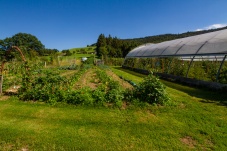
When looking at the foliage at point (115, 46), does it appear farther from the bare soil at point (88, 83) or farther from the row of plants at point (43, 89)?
the row of plants at point (43, 89)

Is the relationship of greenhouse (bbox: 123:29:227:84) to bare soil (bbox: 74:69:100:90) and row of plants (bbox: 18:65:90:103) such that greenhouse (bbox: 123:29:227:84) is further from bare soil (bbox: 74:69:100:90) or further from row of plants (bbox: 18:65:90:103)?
row of plants (bbox: 18:65:90:103)

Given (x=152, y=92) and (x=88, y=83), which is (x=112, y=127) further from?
(x=88, y=83)

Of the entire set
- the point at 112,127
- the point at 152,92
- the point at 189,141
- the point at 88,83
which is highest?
the point at 152,92

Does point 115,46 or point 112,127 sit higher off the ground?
point 115,46

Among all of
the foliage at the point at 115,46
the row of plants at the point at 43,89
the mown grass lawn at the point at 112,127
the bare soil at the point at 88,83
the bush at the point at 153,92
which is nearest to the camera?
the mown grass lawn at the point at 112,127

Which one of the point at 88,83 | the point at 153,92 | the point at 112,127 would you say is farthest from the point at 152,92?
the point at 88,83

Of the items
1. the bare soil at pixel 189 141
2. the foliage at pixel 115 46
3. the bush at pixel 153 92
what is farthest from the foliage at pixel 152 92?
the foliage at pixel 115 46

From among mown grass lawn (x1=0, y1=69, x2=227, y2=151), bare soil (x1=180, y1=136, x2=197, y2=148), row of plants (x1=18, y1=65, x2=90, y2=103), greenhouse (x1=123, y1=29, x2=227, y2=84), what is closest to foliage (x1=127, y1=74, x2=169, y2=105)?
mown grass lawn (x1=0, y1=69, x2=227, y2=151)

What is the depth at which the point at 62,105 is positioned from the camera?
231 inches

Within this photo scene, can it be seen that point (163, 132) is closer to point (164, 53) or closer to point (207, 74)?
point (207, 74)

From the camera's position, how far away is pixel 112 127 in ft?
14.1

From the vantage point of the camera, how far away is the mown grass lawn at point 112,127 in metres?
3.49

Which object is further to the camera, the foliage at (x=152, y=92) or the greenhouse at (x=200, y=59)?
the greenhouse at (x=200, y=59)

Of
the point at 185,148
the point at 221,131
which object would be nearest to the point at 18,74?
the point at 185,148
